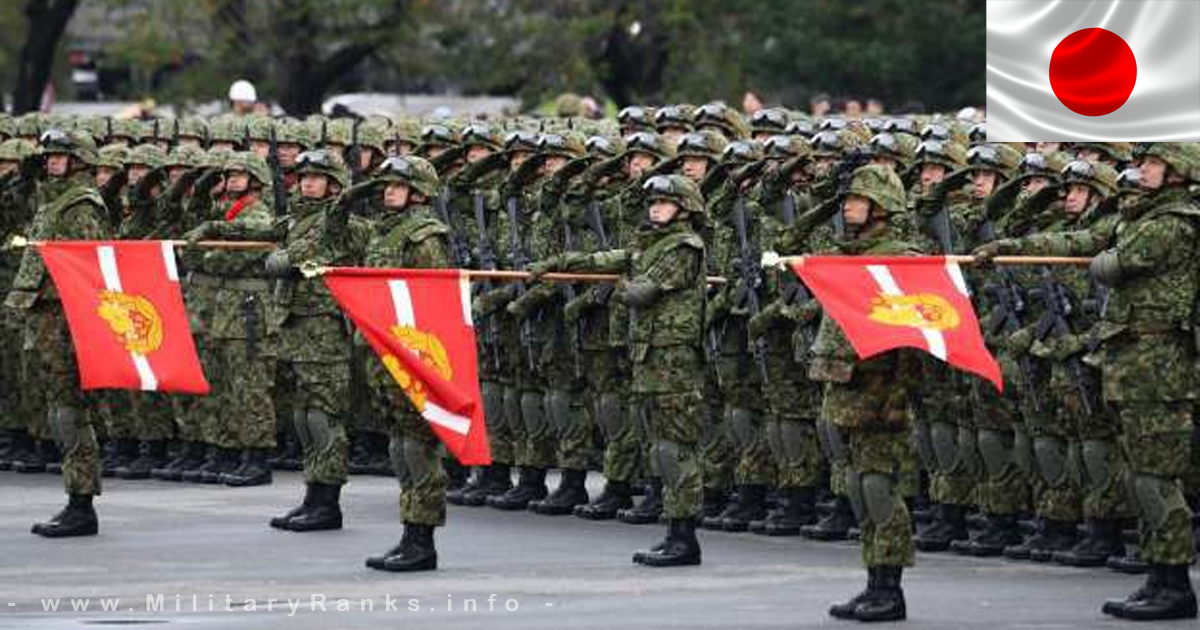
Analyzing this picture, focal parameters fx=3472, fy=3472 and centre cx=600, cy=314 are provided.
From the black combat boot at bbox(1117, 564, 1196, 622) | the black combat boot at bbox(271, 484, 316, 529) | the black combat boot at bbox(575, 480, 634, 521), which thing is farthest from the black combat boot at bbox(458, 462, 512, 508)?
the black combat boot at bbox(1117, 564, 1196, 622)

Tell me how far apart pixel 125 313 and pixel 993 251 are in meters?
5.34

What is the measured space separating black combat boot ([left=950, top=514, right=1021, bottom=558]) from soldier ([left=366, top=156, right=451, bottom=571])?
304 cm

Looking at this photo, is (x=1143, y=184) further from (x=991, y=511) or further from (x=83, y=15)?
(x=83, y=15)

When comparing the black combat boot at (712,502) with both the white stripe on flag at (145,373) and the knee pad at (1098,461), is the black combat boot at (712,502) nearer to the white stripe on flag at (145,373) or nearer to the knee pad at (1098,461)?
the knee pad at (1098,461)

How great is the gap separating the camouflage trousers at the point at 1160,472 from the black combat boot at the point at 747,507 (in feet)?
14.1

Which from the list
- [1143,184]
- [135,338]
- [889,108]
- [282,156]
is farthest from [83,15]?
[1143,184]

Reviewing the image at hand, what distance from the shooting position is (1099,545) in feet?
59.0

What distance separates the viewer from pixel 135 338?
61.8 feet

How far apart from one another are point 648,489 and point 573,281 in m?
1.42

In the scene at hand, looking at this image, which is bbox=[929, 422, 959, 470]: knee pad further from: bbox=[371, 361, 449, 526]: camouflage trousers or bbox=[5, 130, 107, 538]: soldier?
bbox=[5, 130, 107, 538]: soldier

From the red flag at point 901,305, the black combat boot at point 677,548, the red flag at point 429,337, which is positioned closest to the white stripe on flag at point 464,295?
the red flag at point 429,337

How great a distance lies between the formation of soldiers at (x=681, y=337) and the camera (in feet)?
51.5

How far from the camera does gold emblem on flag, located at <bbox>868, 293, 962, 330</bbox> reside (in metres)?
15.2

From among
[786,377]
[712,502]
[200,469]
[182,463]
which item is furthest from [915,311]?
[182,463]
